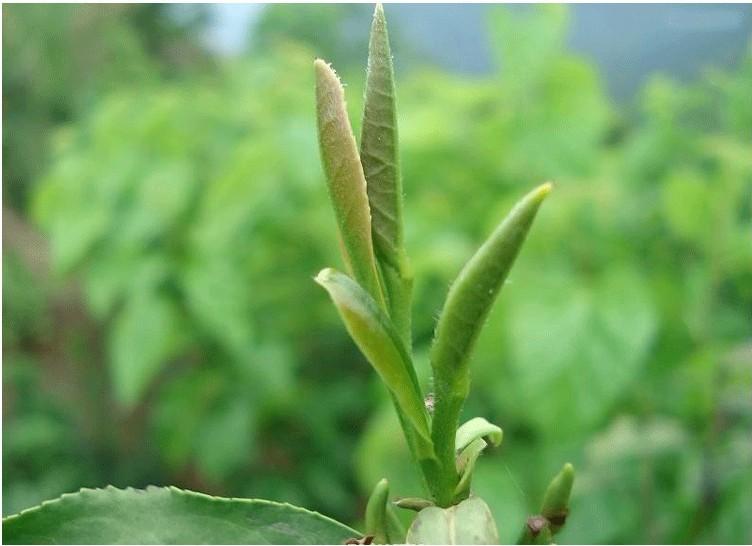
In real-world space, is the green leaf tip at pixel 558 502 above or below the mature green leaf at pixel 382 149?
below

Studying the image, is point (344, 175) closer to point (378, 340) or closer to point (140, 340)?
point (378, 340)

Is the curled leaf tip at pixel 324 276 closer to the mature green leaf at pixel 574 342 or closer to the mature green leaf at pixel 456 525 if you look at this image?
the mature green leaf at pixel 456 525

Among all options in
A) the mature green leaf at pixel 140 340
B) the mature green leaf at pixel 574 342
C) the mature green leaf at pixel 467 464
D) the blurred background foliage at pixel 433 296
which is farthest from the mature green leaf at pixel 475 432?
the mature green leaf at pixel 140 340

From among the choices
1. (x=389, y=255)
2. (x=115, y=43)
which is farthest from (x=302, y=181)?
(x=115, y=43)

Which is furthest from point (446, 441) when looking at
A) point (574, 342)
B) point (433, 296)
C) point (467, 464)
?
point (433, 296)

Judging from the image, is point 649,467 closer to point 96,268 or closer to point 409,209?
point 409,209
